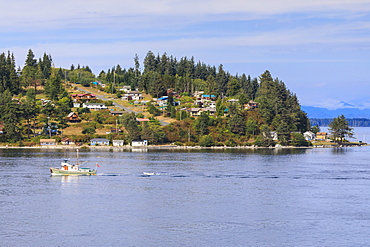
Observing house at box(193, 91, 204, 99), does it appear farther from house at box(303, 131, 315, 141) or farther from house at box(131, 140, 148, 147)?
house at box(131, 140, 148, 147)

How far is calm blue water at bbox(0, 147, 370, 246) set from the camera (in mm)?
40312

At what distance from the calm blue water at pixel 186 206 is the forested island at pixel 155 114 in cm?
5185

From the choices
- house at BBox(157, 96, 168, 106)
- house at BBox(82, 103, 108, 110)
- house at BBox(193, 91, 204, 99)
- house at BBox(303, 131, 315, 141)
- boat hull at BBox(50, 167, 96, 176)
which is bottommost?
boat hull at BBox(50, 167, 96, 176)

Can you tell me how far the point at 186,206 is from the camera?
168 feet

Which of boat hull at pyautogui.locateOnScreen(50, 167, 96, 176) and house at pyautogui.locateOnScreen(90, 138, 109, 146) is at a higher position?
house at pyautogui.locateOnScreen(90, 138, 109, 146)

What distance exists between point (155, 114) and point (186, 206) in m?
108

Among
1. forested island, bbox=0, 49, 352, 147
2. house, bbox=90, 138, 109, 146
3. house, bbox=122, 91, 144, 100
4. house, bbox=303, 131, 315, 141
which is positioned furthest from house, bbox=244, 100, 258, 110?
house, bbox=90, 138, 109, 146

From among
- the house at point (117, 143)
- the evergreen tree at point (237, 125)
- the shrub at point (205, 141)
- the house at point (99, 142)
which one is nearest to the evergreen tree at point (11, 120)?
the house at point (99, 142)

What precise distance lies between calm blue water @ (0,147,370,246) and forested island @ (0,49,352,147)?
5185 centimetres

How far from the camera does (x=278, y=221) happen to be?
45.5m

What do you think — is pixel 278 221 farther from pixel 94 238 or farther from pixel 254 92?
pixel 254 92

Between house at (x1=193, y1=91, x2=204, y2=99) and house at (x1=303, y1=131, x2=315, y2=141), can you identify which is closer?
house at (x1=303, y1=131, x2=315, y2=141)

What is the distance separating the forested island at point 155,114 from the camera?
135 meters

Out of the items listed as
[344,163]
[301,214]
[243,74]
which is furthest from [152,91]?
[301,214]
